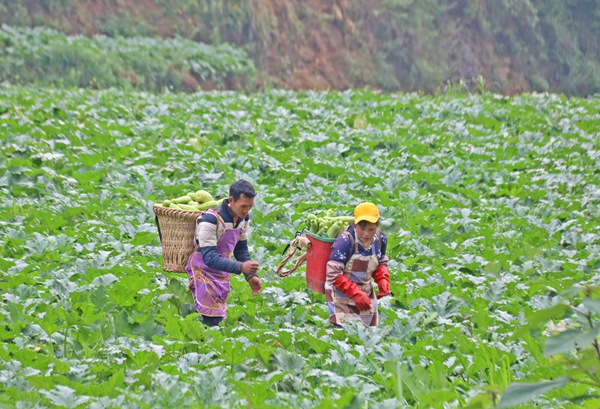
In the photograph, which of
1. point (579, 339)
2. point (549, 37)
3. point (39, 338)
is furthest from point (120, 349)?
point (549, 37)

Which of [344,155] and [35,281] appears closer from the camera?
[35,281]

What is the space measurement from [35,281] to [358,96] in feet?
40.2

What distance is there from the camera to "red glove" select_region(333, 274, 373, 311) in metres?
6.00

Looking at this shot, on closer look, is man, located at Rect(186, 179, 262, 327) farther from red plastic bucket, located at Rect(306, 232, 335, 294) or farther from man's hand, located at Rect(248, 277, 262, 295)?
red plastic bucket, located at Rect(306, 232, 335, 294)

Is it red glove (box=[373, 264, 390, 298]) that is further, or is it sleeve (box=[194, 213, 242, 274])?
red glove (box=[373, 264, 390, 298])

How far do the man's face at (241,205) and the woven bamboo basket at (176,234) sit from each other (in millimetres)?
260

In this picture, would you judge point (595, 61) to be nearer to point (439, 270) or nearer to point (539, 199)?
point (539, 199)

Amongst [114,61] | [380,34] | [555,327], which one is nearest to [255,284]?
[555,327]

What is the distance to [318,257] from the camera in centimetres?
629

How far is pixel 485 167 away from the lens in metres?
13.1

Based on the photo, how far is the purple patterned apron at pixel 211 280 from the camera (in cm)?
623

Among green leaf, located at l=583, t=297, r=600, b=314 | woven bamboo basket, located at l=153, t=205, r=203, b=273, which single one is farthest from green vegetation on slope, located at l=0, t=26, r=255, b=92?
green leaf, located at l=583, t=297, r=600, b=314

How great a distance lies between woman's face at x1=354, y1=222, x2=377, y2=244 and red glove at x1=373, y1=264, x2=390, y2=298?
0.27 meters

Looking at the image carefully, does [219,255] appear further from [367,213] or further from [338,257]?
[367,213]
